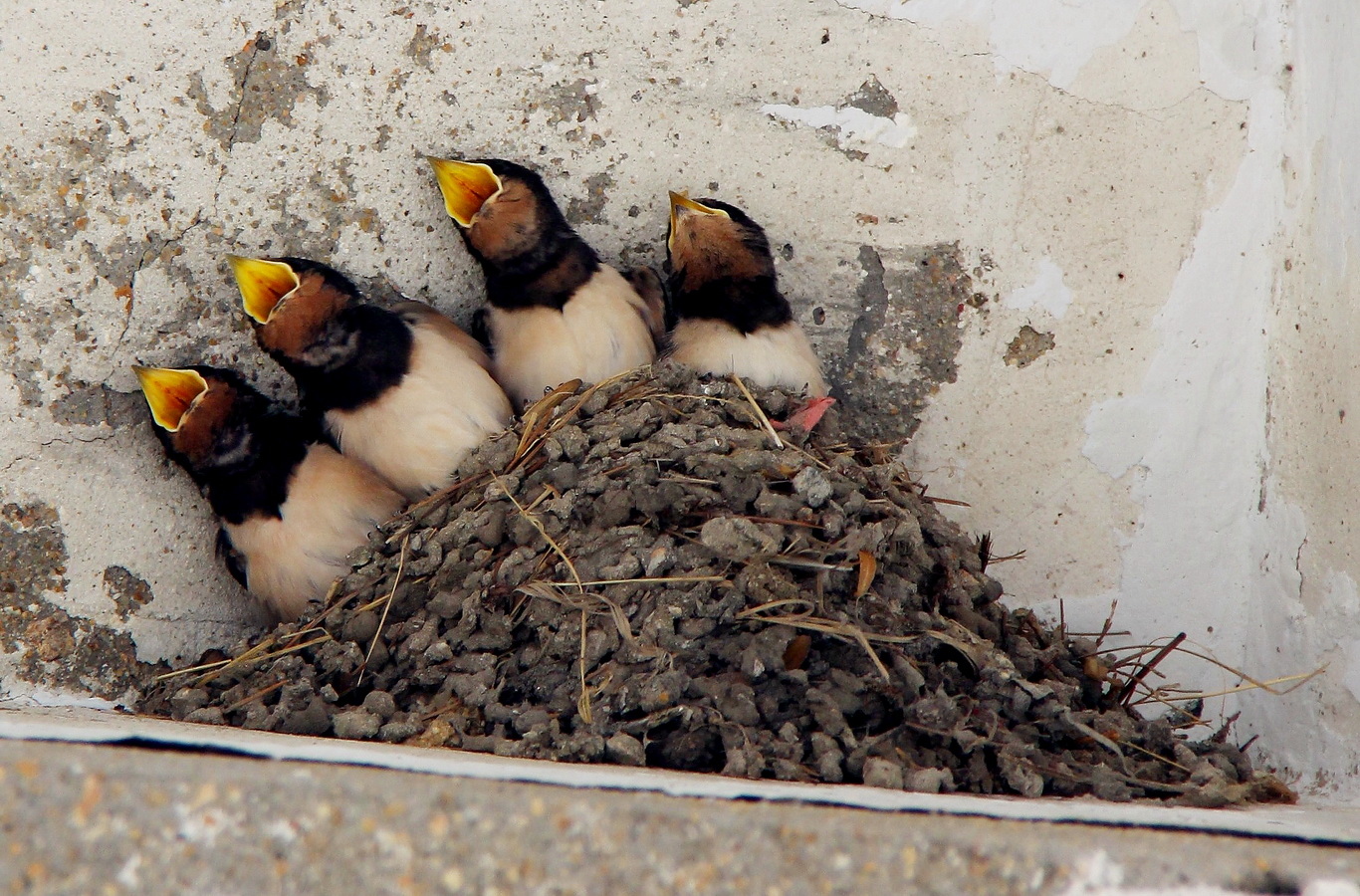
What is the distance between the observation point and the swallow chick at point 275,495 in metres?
2.00

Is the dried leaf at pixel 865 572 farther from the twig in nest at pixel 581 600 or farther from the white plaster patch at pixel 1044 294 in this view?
the white plaster patch at pixel 1044 294

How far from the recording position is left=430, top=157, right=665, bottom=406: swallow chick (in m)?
2.11

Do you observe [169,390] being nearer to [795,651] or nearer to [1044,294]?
[795,651]

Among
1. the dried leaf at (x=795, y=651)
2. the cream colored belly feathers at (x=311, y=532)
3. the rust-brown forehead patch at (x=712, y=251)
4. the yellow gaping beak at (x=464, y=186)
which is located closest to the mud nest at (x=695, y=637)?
the dried leaf at (x=795, y=651)

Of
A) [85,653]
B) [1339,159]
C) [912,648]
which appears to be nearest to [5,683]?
[85,653]

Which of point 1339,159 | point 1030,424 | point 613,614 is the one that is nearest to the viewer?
point 613,614

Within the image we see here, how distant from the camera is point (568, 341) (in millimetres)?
2172

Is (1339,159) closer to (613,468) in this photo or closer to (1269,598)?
(1269,598)

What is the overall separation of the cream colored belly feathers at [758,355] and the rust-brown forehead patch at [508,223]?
37cm

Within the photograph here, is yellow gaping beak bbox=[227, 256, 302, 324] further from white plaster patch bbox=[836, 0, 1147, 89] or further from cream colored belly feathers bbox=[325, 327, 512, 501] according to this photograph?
white plaster patch bbox=[836, 0, 1147, 89]

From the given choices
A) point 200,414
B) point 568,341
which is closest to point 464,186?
point 568,341

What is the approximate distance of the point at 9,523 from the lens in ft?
6.18

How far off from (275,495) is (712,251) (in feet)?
2.97

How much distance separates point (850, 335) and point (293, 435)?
42.6 inches
